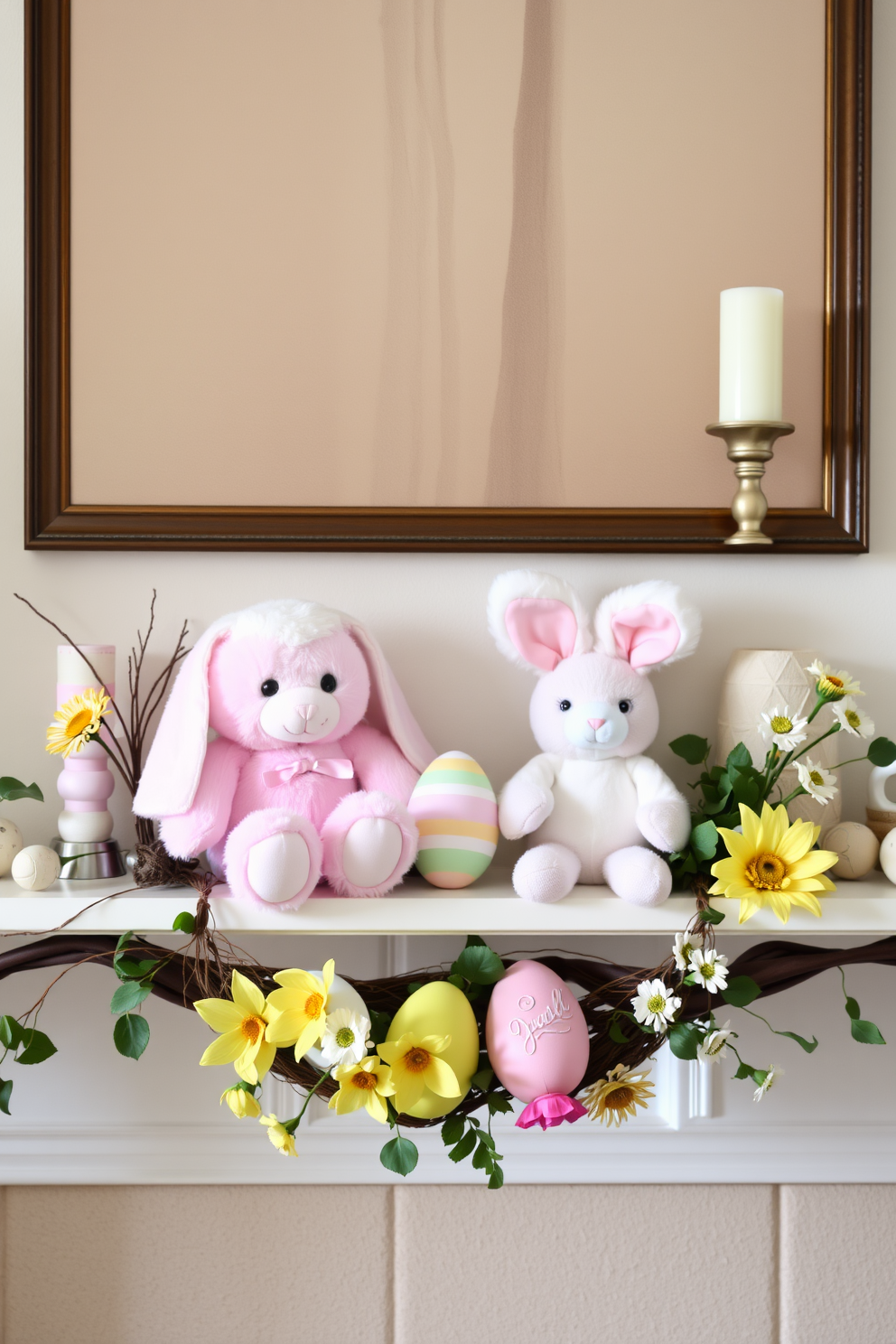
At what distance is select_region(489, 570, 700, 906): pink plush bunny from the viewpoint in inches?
33.0

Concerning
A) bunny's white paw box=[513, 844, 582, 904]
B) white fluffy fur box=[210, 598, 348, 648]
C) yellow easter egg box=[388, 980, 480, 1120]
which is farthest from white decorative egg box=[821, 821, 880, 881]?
white fluffy fur box=[210, 598, 348, 648]

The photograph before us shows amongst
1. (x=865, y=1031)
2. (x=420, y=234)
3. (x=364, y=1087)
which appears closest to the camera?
(x=364, y=1087)

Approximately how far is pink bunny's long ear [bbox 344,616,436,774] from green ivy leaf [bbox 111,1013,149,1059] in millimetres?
313

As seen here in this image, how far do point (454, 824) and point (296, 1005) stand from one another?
188mm

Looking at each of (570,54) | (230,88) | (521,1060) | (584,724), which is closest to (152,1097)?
(521,1060)

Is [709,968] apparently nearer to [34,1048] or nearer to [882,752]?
[882,752]

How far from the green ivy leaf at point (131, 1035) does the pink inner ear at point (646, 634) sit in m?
0.52

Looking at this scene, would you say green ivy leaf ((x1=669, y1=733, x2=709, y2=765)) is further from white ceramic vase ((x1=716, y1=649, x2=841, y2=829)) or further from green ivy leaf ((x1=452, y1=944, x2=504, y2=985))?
green ivy leaf ((x1=452, y1=944, x2=504, y2=985))

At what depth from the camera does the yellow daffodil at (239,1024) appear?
2.49ft

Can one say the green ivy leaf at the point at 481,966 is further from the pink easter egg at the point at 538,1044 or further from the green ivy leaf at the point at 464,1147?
the green ivy leaf at the point at 464,1147

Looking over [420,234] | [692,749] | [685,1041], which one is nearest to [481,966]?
[685,1041]

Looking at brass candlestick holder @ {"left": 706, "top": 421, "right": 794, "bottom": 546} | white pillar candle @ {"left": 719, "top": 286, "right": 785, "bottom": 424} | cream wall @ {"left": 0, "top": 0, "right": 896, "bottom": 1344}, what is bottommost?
cream wall @ {"left": 0, "top": 0, "right": 896, "bottom": 1344}

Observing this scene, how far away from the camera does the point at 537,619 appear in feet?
2.92

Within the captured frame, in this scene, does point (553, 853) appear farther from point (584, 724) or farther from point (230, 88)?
Result: point (230, 88)
